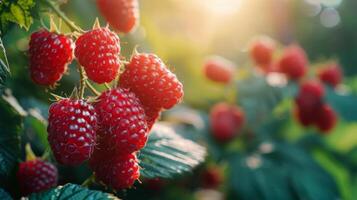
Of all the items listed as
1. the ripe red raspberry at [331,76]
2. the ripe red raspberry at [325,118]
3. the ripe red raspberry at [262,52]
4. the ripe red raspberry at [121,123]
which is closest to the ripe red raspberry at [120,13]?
the ripe red raspberry at [121,123]

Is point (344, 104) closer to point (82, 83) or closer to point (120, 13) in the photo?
point (120, 13)

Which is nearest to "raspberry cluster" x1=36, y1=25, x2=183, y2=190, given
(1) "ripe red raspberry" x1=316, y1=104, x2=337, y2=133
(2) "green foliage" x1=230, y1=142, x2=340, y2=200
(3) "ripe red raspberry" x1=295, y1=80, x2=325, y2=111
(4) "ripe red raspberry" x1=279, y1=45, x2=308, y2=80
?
(2) "green foliage" x1=230, y1=142, x2=340, y2=200

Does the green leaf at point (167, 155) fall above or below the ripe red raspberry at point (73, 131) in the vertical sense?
above

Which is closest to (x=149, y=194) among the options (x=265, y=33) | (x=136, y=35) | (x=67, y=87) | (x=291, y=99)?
(x=67, y=87)

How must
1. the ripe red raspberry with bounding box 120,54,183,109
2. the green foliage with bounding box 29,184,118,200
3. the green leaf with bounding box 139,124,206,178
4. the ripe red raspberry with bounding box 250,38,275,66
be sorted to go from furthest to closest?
the ripe red raspberry with bounding box 250,38,275,66 < the green leaf with bounding box 139,124,206,178 < the ripe red raspberry with bounding box 120,54,183,109 < the green foliage with bounding box 29,184,118,200

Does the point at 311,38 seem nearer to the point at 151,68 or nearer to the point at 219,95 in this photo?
the point at 219,95

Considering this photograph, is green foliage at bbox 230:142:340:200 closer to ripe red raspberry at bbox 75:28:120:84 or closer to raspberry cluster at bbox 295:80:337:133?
raspberry cluster at bbox 295:80:337:133

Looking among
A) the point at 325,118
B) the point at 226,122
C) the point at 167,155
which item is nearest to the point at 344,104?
the point at 325,118

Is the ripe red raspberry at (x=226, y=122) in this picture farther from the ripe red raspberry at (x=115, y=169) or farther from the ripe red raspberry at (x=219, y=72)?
the ripe red raspberry at (x=115, y=169)
